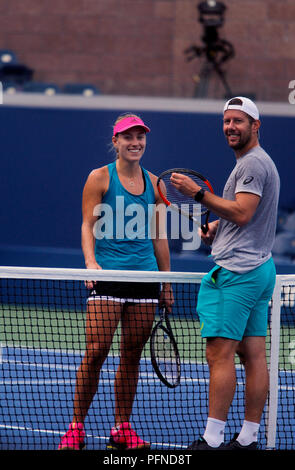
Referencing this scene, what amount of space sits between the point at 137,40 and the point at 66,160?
6.26 m

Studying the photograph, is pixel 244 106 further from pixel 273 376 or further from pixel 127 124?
pixel 273 376

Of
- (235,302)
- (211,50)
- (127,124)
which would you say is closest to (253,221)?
(235,302)

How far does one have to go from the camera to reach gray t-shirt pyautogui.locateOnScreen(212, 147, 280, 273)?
3.51m

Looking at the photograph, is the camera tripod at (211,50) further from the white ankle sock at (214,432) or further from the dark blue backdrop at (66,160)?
the white ankle sock at (214,432)

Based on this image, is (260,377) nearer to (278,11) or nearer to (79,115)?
(79,115)

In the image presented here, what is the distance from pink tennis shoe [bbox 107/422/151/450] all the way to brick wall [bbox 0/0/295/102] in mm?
10448

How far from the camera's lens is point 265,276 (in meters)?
3.65

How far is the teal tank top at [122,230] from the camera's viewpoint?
401 cm

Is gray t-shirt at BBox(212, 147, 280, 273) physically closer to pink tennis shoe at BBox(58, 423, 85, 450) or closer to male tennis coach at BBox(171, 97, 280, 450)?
male tennis coach at BBox(171, 97, 280, 450)

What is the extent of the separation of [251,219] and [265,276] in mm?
287

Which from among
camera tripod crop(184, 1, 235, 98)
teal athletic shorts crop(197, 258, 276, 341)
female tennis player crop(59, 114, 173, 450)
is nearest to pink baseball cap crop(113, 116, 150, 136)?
female tennis player crop(59, 114, 173, 450)

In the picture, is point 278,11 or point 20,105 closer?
point 20,105

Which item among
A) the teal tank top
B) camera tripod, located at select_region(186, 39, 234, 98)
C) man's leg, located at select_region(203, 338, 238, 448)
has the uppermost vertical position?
camera tripod, located at select_region(186, 39, 234, 98)
